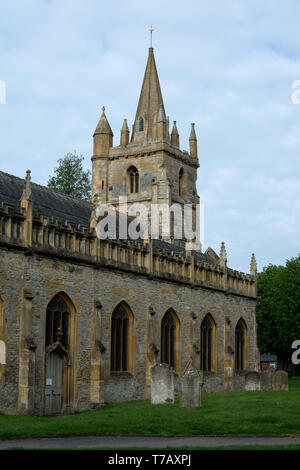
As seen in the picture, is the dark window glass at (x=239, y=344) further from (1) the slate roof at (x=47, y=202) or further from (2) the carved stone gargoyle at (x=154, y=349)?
(1) the slate roof at (x=47, y=202)

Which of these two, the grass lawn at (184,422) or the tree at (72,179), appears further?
the tree at (72,179)

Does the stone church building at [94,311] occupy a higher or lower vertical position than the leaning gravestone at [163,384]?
higher

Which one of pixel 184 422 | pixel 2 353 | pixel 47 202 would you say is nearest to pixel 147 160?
pixel 47 202

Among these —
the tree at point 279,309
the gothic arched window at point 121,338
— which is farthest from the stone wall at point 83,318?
the tree at point 279,309

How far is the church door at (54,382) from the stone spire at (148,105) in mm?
46755

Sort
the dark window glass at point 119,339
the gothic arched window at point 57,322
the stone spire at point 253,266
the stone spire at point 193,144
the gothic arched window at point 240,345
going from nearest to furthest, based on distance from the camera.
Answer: the gothic arched window at point 57,322, the dark window glass at point 119,339, the gothic arched window at point 240,345, the stone spire at point 253,266, the stone spire at point 193,144

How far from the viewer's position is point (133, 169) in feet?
242

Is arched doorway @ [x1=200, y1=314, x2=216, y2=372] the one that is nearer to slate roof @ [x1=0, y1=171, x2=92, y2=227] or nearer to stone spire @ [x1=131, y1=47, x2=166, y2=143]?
slate roof @ [x1=0, y1=171, x2=92, y2=227]

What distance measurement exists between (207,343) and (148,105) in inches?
1526

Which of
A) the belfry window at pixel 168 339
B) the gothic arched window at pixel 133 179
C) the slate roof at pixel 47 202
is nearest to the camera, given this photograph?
the slate roof at pixel 47 202

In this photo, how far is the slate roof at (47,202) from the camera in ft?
104

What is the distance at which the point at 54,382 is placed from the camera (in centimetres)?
2916

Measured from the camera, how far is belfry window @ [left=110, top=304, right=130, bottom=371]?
1304 inches
